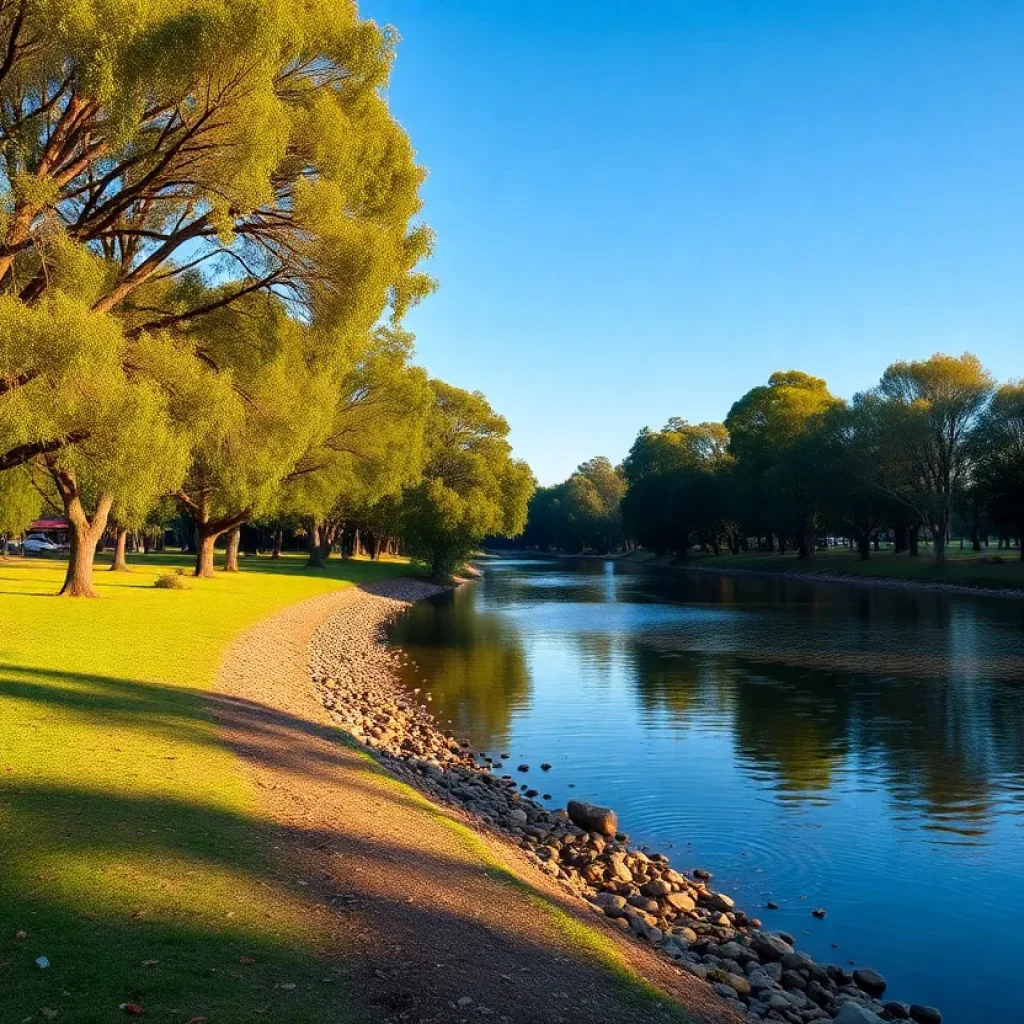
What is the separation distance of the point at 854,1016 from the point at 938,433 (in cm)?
6613

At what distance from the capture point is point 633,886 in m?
10.8

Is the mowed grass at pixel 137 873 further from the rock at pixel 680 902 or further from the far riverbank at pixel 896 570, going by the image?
the far riverbank at pixel 896 570

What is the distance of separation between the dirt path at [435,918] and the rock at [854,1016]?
967 mm

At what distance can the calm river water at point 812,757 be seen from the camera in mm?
10562

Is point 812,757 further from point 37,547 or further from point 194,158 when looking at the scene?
point 37,547

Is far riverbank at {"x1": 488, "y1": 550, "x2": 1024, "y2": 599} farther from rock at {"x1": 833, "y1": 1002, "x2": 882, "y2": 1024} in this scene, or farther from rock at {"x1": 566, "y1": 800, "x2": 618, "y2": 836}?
rock at {"x1": 833, "y1": 1002, "x2": 882, "y2": 1024}

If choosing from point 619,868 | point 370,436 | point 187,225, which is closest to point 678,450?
point 370,436

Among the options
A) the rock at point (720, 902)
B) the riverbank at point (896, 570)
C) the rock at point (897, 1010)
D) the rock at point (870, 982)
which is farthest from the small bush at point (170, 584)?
the riverbank at point (896, 570)

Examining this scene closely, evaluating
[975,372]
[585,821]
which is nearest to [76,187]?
[585,821]

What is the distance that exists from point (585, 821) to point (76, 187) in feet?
57.6

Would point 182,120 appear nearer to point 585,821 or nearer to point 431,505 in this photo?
point 585,821

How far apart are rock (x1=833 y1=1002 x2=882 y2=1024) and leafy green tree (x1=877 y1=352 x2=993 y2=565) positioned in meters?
64.6

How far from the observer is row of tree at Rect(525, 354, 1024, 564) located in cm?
6438

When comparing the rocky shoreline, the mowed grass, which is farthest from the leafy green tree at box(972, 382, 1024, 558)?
the mowed grass
